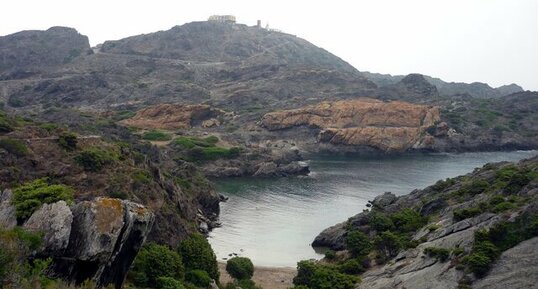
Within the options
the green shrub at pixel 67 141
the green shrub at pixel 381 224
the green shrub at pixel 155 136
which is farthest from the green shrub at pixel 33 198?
the green shrub at pixel 155 136

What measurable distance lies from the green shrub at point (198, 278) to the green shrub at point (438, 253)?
18.2 meters

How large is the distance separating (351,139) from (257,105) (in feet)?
144

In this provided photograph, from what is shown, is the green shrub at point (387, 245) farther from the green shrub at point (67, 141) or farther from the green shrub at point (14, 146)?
the green shrub at point (14, 146)

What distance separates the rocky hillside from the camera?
108 feet

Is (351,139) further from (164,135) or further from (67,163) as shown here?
(67,163)

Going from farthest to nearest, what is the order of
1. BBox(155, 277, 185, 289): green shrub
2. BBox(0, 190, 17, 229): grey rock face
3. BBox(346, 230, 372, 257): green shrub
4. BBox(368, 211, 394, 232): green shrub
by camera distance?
BBox(368, 211, 394, 232): green shrub
BBox(346, 230, 372, 257): green shrub
BBox(155, 277, 185, 289): green shrub
BBox(0, 190, 17, 229): grey rock face

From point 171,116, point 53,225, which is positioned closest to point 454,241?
point 53,225

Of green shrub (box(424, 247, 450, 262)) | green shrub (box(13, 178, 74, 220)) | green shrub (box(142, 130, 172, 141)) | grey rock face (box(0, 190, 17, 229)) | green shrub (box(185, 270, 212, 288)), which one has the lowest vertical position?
green shrub (box(185, 270, 212, 288))

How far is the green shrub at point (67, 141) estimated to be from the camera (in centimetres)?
5997

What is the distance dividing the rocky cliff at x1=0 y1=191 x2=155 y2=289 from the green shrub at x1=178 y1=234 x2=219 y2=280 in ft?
51.2

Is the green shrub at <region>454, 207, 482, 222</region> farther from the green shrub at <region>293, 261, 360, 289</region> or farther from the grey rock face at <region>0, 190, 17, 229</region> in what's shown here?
the grey rock face at <region>0, 190, 17, 229</region>

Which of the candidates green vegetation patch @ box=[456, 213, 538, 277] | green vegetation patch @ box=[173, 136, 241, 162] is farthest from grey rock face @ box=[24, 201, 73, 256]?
green vegetation patch @ box=[173, 136, 241, 162]

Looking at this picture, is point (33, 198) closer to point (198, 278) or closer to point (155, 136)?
point (198, 278)

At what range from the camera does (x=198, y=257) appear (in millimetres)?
44562
